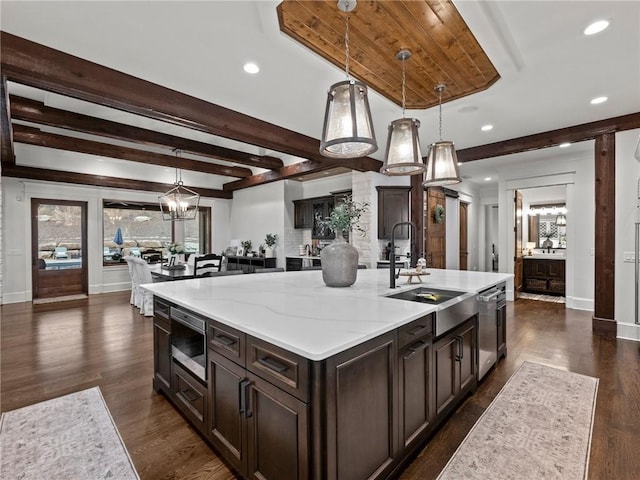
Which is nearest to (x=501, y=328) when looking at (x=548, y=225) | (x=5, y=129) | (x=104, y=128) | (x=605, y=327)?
(x=605, y=327)

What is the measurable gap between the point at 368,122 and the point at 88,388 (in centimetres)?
321

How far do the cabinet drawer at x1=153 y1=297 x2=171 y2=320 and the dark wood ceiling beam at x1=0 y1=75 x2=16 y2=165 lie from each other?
2321mm

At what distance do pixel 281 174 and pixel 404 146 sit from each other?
5.13 m

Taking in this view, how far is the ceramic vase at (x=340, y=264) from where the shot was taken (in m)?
2.47

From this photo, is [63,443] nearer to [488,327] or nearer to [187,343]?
[187,343]

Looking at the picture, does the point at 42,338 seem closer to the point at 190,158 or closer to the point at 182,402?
the point at 182,402


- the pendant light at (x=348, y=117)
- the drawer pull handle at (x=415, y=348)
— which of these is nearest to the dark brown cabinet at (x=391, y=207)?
the pendant light at (x=348, y=117)

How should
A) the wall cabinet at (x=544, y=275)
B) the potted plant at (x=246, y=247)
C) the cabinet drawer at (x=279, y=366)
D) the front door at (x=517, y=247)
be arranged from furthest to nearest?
the potted plant at (x=246, y=247) → the wall cabinet at (x=544, y=275) → the front door at (x=517, y=247) → the cabinet drawer at (x=279, y=366)

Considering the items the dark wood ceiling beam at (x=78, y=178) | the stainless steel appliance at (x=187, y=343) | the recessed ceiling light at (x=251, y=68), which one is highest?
the recessed ceiling light at (x=251, y=68)

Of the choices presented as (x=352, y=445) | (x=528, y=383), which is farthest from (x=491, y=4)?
(x=528, y=383)

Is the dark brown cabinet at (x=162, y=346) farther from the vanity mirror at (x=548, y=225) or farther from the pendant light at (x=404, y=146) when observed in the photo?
the vanity mirror at (x=548, y=225)

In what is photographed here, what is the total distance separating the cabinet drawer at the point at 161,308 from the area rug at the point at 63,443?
2.62 ft

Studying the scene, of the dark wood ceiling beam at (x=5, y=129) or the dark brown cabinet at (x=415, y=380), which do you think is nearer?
the dark brown cabinet at (x=415, y=380)

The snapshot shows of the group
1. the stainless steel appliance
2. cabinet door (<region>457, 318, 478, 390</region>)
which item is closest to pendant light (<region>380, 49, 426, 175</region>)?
cabinet door (<region>457, 318, 478, 390</region>)
